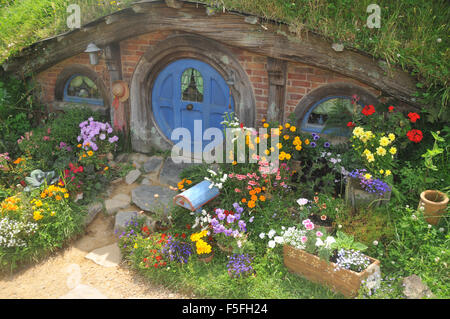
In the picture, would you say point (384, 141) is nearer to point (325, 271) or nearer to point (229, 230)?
point (325, 271)

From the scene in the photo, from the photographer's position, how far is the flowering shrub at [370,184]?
4.35m

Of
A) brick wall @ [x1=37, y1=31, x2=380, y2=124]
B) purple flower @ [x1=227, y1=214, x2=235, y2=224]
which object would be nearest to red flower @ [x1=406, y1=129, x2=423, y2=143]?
brick wall @ [x1=37, y1=31, x2=380, y2=124]

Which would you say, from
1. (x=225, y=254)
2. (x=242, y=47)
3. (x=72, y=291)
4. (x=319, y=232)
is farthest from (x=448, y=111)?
(x=72, y=291)

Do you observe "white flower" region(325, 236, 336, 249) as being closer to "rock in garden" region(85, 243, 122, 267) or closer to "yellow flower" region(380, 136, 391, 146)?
"yellow flower" region(380, 136, 391, 146)

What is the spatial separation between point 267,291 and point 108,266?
212cm

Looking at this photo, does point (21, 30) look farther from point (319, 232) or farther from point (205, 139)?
point (319, 232)

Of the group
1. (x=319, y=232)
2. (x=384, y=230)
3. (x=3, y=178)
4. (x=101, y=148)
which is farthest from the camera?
(x=101, y=148)

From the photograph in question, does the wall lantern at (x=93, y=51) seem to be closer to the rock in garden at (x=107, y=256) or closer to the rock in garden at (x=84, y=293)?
A: the rock in garden at (x=107, y=256)

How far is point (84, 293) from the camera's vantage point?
426cm

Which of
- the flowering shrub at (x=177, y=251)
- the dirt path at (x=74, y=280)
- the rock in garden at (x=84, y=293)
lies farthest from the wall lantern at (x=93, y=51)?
the rock in garden at (x=84, y=293)

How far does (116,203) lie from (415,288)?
422cm

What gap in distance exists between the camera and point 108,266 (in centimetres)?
470

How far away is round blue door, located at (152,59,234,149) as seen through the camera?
239 inches

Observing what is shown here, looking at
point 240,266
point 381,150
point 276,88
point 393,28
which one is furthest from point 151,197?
point 393,28
